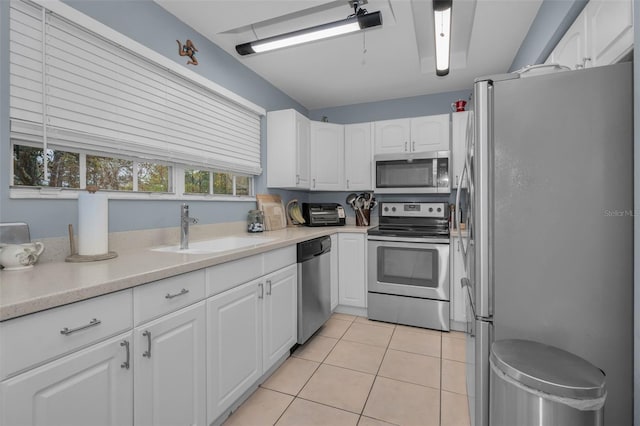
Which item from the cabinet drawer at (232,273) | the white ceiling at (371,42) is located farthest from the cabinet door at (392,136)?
the cabinet drawer at (232,273)

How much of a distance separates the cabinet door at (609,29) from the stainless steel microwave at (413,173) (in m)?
1.68

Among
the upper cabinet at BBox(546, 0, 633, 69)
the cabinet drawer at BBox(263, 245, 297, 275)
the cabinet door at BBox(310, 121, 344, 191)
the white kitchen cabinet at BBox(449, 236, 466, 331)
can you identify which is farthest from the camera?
the cabinet door at BBox(310, 121, 344, 191)

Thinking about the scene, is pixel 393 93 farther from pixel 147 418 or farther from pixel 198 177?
pixel 147 418

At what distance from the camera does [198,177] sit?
7.74 ft

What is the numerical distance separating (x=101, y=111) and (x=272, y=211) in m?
1.70

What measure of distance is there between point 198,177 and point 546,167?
222 centimetres

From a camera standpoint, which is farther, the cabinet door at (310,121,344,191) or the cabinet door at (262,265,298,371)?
the cabinet door at (310,121,344,191)

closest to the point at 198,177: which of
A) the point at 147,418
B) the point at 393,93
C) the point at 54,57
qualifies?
the point at 54,57

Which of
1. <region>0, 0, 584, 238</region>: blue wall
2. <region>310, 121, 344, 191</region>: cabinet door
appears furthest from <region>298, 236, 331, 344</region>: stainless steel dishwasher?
<region>310, 121, 344, 191</region>: cabinet door

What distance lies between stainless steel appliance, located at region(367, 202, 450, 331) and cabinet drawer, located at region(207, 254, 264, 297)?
1508mm

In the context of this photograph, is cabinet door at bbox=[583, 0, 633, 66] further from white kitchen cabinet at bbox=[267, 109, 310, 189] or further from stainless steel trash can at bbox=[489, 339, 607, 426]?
white kitchen cabinet at bbox=[267, 109, 310, 189]

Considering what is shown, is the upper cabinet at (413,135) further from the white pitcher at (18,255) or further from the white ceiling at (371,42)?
the white pitcher at (18,255)

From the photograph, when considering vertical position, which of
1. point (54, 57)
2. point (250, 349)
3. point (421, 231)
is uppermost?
point (54, 57)

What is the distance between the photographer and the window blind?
4.28 ft
